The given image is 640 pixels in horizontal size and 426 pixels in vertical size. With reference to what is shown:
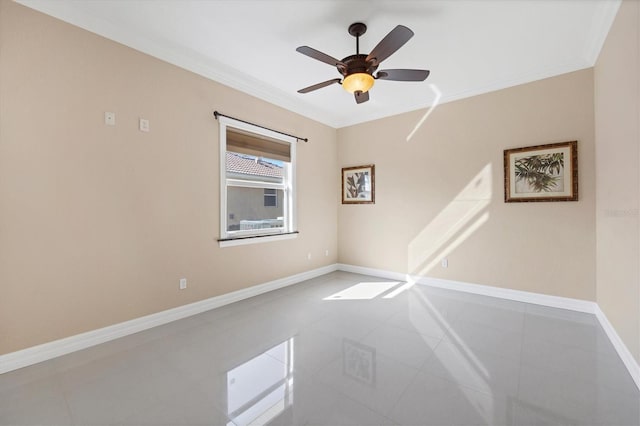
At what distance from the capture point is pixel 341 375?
199cm

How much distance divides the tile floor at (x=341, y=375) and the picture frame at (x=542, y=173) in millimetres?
1395

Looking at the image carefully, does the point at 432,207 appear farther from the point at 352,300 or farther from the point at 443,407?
the point at 443,407

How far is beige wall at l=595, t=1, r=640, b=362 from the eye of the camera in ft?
6.38

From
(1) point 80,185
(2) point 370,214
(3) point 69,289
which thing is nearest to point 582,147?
(2) point 370,214

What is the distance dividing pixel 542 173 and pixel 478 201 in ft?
2.52

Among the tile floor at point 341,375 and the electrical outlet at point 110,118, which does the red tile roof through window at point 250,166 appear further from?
the tile floor at point 341,375

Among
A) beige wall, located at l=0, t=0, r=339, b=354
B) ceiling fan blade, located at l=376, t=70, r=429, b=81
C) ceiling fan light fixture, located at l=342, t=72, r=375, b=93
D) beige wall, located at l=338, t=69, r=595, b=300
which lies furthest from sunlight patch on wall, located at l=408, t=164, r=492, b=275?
beige wall, located at l=0, t=0, r=339, b=354

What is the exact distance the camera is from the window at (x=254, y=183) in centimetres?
348

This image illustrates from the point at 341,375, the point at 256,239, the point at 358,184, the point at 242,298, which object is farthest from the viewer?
the point at 358,184

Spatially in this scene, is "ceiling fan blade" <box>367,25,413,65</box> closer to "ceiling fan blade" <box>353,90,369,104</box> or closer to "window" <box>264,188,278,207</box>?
"ceiling fan blade" <box>353,90,369,104</box>

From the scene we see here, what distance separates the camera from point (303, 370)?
6.76 ft

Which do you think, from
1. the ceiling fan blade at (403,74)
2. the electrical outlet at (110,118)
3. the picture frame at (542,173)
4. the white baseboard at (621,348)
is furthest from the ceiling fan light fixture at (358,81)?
the white baseboard at (621,348)

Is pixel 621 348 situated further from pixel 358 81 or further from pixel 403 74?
pixel 358 81

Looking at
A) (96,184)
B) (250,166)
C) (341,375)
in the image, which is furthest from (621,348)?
(96,184)
